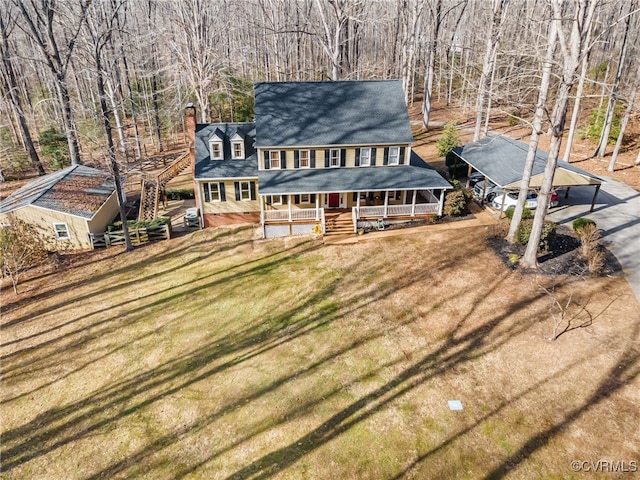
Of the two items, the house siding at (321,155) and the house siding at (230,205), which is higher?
the house siding at (321,155)

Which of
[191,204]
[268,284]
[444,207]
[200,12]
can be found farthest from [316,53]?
[268,284]

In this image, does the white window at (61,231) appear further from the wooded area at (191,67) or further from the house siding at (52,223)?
the wooded area at (191,67)

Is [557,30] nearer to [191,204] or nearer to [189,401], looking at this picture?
[189,401]

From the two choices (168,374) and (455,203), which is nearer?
(168,374)

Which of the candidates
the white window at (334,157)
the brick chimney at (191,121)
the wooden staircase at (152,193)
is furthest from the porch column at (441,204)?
the wooden staircase at (152,193)

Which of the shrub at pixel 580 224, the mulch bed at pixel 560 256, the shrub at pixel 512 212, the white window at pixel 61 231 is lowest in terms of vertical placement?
the white window at pixel 61 231

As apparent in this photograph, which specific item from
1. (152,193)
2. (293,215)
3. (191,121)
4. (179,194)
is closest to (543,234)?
(293,215)

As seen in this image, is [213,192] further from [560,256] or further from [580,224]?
[580,224]
